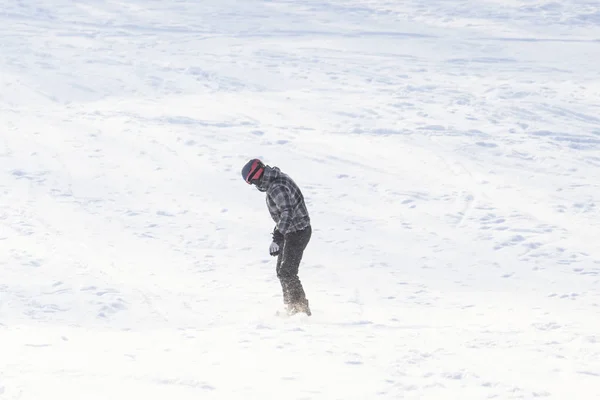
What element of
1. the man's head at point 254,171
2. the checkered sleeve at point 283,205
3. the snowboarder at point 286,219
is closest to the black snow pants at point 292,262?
the snowboarder at point 286,219

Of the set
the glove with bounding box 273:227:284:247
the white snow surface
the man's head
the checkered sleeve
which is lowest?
the white snow surface

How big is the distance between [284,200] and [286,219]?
0.53ft

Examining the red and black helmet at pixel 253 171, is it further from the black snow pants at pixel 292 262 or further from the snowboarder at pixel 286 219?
the black snow pants at pixel 292 262

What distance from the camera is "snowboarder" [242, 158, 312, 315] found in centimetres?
621

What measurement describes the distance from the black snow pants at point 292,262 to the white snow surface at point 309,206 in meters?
0.24

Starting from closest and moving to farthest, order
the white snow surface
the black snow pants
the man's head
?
the white snow surface, the man's head, the black snow pants

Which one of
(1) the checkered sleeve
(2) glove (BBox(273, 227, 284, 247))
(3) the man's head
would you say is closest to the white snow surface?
(2) glove (BBox(273, 227, 284, 247))

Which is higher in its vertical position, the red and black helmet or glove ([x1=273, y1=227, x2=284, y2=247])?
the red and black helmet

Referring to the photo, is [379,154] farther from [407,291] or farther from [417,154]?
[407,291]

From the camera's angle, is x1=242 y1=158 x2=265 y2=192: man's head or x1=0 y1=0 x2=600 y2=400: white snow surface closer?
x1=0 y1=0 x2=600 y2=400: white snow surface

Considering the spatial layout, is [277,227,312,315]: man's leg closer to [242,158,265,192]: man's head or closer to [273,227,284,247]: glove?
[273,227,284,247]: glove

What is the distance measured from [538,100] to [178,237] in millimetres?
9850

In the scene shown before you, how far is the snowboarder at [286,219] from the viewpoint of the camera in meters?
6.21

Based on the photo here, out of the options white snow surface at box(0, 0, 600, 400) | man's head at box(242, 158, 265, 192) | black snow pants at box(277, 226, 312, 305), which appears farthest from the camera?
black snow pants at box(277, 226, 312, 305)
